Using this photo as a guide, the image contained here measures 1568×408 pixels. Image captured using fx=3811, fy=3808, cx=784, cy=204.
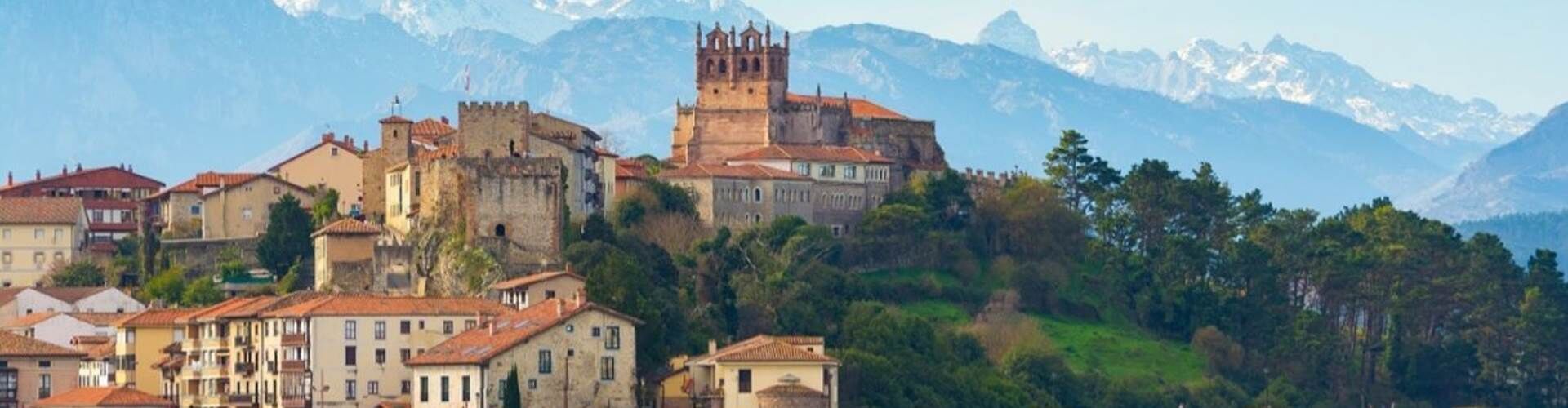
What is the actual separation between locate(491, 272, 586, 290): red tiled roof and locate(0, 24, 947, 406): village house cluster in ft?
0.28

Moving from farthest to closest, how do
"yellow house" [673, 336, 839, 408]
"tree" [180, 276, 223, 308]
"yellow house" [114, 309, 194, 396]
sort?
"tree" [180, 276, 223, 308]
"yellow house" [114, 309, 194, 396]
"yellow house" [673, 336, 839, 408]

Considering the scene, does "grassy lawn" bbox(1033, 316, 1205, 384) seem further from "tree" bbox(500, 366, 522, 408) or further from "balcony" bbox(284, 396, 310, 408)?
"tree" bbox(500, 366, 522, 408)

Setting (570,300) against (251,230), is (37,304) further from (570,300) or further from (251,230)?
(570,300)

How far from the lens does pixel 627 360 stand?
8962 centimetres

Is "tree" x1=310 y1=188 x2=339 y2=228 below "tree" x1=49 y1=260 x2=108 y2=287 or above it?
above

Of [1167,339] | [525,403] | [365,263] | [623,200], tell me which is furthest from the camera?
[1167,339]

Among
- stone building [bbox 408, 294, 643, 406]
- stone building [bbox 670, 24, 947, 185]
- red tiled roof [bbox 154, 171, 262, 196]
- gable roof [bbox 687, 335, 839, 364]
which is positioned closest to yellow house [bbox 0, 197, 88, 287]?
red tiled roof [bbox 154, 171, 262, 196]

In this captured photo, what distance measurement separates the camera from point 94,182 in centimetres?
13325

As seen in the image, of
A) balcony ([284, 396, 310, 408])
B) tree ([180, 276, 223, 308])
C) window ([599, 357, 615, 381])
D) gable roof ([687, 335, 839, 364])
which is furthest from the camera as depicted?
tree ([180, 276, 223, 308])

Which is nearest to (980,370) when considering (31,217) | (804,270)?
(804,270)

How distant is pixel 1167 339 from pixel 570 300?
137ft

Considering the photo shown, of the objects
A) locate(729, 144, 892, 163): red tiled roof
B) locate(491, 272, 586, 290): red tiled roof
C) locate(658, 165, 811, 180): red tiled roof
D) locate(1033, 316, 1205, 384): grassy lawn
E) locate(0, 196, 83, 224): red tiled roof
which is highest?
locate(729, 144, 892, 163): red tiled roof

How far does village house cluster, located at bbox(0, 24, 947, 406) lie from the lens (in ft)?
296

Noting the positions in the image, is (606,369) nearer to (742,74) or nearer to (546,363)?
(546,363)
